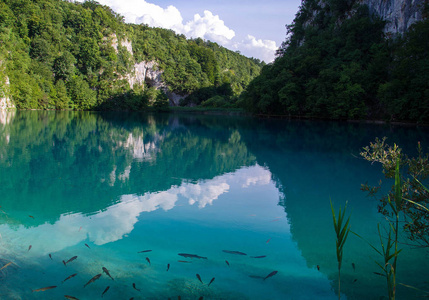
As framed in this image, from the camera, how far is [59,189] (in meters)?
7.77

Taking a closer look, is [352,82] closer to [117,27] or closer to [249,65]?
[117,27]

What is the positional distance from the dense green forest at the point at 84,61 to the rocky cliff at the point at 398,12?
37.3 meters

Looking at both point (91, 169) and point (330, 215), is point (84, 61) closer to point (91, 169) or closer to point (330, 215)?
point (91, 169)

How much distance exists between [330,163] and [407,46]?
24.0 metres

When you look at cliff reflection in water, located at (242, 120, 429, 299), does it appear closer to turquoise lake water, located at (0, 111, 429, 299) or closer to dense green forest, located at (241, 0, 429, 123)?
turquoise lake water, located at (0, 111, 429, 299)

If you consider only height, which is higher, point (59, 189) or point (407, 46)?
point (407, 46)

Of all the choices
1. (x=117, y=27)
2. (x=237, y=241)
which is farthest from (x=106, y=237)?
(x=117, y=27)

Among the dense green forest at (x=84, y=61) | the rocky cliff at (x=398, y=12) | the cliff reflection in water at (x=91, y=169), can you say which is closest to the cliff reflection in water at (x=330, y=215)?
the cliff reflection in water at (x=91, y=169)

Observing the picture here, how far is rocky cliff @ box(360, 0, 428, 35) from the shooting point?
1255 inches

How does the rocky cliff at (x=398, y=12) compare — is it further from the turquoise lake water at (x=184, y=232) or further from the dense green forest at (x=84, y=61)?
the dense green forest at (x=84, y=61)

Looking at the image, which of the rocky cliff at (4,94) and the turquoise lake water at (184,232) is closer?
the turquoise lake water at (184,232)

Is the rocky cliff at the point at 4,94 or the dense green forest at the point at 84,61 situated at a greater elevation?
the dense green forest at the point at 84,61

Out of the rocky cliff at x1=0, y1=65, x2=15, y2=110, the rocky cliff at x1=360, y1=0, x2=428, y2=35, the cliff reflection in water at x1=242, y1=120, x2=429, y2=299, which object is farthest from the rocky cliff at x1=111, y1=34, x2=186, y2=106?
the cliff reflection in water at x1=242, y1=120, x2=429, y2=299

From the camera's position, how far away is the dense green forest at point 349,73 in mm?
28719
